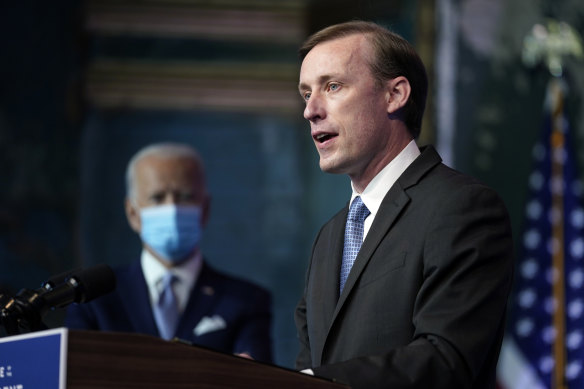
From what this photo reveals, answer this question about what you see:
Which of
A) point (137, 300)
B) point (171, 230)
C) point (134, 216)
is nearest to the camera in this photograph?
point (137, 300)

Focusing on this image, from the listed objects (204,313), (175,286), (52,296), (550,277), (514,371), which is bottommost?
(514,371)

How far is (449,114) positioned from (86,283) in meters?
4.78

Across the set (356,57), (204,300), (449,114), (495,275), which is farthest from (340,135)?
(449,114)

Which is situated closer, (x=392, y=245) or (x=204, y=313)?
(x=392, y=245)

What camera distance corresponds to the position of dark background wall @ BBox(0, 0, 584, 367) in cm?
626

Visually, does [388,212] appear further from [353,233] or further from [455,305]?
[455,305]

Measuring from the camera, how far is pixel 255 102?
21.5 feet

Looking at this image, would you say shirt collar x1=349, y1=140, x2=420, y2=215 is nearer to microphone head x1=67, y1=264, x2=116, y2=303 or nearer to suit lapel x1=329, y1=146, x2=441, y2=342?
suit lapel x1=329, y1=146, x2=441, y2=342

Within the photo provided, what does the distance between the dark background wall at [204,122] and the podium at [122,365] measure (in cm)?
476

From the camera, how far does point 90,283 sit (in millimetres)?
1867

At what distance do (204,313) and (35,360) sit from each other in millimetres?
2348

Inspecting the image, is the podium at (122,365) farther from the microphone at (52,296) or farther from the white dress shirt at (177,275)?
the white dress shirt at (177,275)

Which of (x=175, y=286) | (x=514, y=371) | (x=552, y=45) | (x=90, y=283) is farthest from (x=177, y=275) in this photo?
(x=552, y=45)

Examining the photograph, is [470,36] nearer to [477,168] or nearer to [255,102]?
[477,168]
